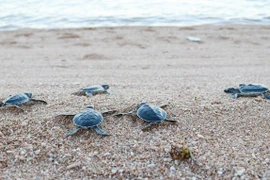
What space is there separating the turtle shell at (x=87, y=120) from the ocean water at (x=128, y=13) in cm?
896

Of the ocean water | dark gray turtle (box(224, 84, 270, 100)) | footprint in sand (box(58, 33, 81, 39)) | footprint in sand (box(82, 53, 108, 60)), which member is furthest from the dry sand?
the ocean water

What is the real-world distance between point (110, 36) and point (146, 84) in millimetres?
4575

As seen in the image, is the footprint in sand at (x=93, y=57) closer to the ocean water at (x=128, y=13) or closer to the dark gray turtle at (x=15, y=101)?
the dark gray turtle at (x=15, y=101)

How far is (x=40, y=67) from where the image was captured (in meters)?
5.55

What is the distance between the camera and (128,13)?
1313cm

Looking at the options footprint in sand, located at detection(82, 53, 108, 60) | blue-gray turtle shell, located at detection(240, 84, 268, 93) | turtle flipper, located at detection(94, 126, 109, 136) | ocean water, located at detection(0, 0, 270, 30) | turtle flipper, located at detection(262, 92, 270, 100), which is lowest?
footprint in sand, located at detection(82, 53, 108, 60)

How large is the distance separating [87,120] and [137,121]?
0.48 metres

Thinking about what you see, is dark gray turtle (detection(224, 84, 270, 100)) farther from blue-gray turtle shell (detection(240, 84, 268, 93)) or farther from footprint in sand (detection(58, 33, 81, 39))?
footprint in sand (detection(58, 33, 81, 39))

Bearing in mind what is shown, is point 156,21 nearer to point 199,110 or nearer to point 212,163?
point 199,110

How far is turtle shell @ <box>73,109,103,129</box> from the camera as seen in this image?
2.47 metres

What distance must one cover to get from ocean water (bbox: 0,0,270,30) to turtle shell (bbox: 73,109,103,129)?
29.4 ft

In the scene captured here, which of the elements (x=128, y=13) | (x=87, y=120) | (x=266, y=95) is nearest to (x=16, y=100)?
(x=87, y=120)

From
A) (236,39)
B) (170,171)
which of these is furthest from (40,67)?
(236,39)

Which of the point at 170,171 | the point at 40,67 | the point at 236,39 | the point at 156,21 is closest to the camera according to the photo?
the point at 170,171
